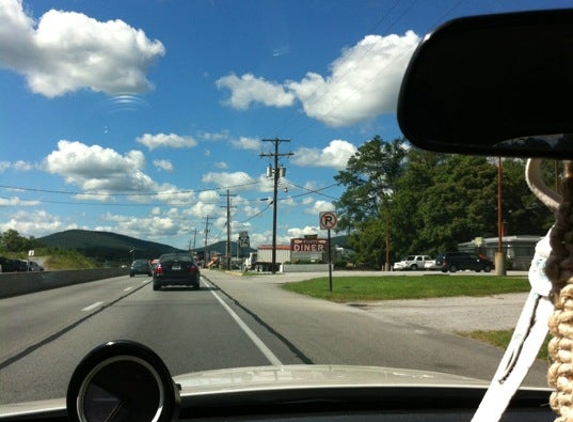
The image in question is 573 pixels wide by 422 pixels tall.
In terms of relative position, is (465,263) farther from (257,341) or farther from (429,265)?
(257,341)

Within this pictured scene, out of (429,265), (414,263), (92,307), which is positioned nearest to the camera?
(92,307)

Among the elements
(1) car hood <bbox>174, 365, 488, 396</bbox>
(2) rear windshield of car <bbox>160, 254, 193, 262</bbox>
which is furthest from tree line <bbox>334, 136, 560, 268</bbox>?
(1) car hood <bbox>174, 365, 488, 396</bbox>

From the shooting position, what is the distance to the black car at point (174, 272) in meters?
27.7

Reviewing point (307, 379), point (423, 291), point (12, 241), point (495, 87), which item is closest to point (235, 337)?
point (307, 379)

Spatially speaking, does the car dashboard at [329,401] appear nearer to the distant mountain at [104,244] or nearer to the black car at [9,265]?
Result: the black car at [9,265]

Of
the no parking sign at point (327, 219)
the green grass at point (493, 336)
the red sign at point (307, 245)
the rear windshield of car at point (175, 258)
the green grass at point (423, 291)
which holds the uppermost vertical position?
the red sign at point (307, 245)

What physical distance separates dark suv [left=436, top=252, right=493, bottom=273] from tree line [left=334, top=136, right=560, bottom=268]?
10031 mm

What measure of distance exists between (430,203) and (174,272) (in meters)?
57.0

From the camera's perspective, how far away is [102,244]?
10938 cm

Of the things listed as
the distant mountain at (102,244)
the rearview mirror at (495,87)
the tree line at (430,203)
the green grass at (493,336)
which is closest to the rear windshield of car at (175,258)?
the green grass at (493,336)

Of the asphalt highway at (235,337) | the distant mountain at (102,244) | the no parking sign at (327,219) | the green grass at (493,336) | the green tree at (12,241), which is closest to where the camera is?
the asphalt highway at (235,337)

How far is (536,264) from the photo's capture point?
1546 mm

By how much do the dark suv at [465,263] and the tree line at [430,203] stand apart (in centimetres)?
1003

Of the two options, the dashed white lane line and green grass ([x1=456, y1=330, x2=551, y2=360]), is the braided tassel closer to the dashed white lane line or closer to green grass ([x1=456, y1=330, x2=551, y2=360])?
green grass ([x1=456, y1=330, x2=551, y2=360])
